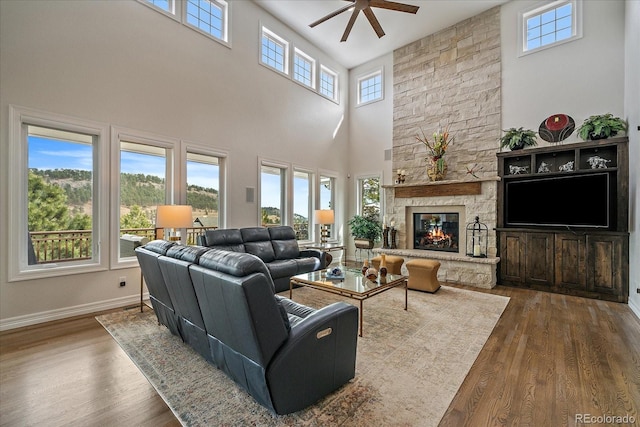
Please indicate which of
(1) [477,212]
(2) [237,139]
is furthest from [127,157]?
(1) [477,212]

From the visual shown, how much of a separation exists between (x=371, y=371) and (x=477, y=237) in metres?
4.29

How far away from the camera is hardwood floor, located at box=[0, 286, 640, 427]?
1852 mm

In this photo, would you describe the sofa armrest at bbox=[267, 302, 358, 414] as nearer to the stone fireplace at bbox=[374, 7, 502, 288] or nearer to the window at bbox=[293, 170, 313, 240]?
the stone fireplace at bbox=[374, 7, 502, 288]

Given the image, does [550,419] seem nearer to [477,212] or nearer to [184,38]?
[477,212]

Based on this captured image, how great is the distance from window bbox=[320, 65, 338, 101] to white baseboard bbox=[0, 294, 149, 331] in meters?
6.02

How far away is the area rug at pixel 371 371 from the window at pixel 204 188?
1891 millimetres

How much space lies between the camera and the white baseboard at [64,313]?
10.5ft

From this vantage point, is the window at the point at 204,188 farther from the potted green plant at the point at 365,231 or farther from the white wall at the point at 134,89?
the potted green plant at the point at 365,231

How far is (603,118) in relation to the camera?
435 centimetres

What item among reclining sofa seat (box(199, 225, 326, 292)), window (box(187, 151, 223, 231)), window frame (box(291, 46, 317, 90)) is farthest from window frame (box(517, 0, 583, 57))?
window (box(187, 151, 223, 231))

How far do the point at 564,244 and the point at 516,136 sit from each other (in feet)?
6.51

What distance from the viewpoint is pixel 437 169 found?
6.16 meters

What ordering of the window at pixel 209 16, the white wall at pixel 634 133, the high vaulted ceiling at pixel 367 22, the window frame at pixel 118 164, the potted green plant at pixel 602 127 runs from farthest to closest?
the high vaulted ceiling at pixel 367 22, the window at pixel 209 16, the potted green plant at pixel 602 127, the window frame at pixel 118 164, the white wall at pixel 634 133

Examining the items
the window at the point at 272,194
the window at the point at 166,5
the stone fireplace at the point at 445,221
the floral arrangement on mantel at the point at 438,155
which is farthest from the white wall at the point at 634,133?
the window at the point at 166,5
